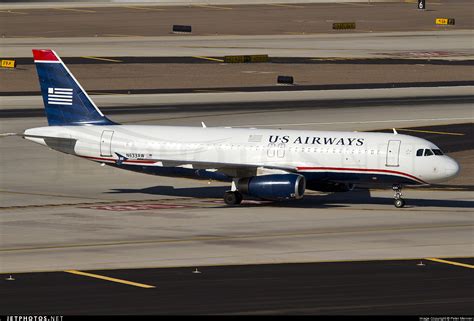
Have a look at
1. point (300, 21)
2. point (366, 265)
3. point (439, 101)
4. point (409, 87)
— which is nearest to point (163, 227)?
point (366, 265)

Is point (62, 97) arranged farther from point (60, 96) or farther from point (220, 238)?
point (220, 238)

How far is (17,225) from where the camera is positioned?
61.9 metres

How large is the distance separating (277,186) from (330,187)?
12.8 feet

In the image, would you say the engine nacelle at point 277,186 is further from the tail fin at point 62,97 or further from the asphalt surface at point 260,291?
the asphalt surface at point 260,291

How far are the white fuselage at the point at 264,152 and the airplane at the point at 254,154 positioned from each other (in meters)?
0.05

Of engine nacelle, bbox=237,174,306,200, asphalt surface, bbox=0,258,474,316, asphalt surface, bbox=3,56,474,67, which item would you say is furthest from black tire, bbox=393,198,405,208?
asphalt surface, bbox=3,56,474,67

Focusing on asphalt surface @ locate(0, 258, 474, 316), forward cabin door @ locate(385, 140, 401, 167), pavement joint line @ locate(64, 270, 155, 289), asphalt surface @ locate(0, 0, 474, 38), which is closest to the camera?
asphalt surface @ locate(0, 258, 474, 316)

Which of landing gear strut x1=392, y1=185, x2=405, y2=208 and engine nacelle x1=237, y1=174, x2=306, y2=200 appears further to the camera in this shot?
landing gear strut x1=392, y1=185, x2=405, y2=208

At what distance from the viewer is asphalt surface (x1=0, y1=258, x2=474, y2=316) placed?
42562mm

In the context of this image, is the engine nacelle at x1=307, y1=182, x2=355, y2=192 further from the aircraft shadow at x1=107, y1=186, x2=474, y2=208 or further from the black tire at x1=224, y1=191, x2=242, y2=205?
the black tire at x1=224, y1=191, x2=242, y2=205

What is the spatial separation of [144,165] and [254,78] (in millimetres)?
61362

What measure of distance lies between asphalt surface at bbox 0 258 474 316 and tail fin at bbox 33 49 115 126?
24.5m

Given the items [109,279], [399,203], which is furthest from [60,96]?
[109,279]

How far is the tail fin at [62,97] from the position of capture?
241 feet
